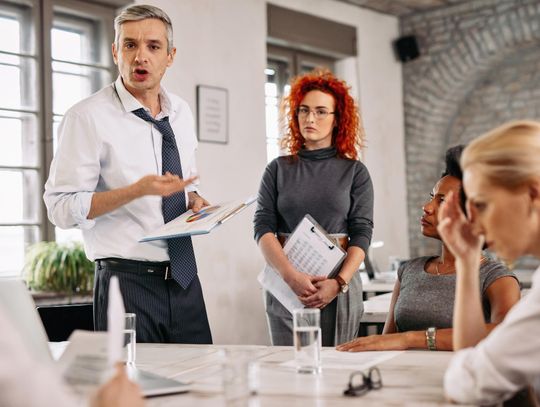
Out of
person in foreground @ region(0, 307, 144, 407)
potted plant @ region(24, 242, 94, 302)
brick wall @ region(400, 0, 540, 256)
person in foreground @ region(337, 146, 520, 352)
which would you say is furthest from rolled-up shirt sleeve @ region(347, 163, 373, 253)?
brick wall @ region(400, 0, 540, 256)

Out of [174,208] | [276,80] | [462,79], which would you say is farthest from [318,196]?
[462,79]

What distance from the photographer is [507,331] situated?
53.7 inches

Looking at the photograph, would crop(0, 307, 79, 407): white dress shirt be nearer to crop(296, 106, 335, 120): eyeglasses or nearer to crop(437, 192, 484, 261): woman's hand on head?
crop(437, 192, 484, 261): woman's hand on head

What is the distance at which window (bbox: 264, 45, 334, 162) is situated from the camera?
6195 millimetres

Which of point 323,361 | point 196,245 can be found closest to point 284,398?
point 323,361

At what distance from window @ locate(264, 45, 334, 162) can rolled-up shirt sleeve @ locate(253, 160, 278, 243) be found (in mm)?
3017

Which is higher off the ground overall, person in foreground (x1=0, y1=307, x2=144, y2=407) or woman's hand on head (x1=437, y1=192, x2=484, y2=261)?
woman's hand on head (x1=437, y1=192, x2=484, y2=261)

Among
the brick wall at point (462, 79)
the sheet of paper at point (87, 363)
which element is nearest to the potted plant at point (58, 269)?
the sheet of paper at point (87, 363)

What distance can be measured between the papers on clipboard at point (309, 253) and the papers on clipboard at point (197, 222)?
1.83 feet

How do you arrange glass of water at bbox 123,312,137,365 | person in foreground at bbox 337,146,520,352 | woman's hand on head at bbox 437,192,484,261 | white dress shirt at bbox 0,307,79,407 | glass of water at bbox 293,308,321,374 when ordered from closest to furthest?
white dress shirt at bbox 0,307,79,407, woman's hand on head at bbox 437,192,484,261, glass of water at bbox 293,308,321,374, glass of water at bbox 123,312,137,365, person in foreground at bbox 337,146,520,352

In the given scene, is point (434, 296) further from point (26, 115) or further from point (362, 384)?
point (26, 115)

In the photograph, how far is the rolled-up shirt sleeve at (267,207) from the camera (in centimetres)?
302

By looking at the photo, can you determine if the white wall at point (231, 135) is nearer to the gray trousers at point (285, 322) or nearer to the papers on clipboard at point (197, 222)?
the gray trousers at point (285, 322)

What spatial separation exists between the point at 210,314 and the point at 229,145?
1.24m
